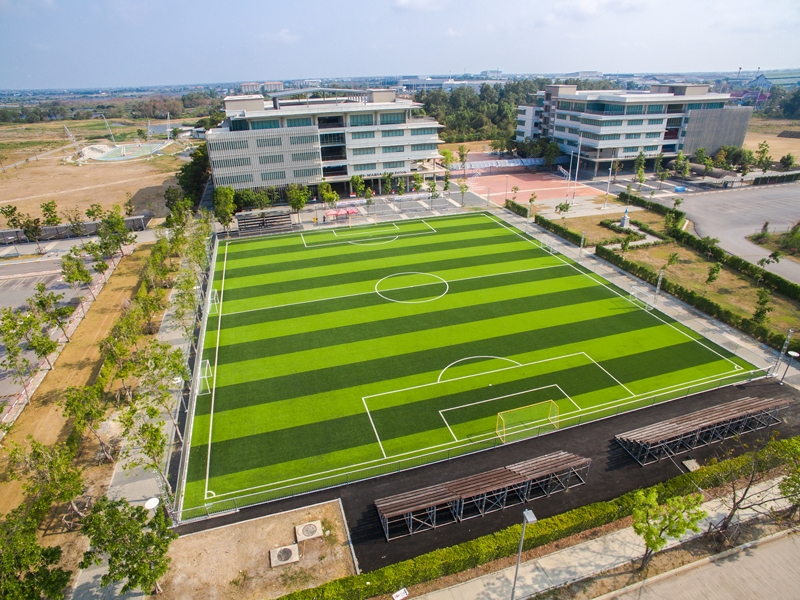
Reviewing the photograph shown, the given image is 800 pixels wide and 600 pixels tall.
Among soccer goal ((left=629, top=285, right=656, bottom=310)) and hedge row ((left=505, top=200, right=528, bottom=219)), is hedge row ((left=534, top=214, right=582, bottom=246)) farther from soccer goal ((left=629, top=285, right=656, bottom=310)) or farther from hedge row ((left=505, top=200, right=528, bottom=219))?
soccer goal ((left=629, top=285, right=656, bottom=310))

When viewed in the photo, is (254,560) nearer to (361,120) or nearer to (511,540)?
(511,540)

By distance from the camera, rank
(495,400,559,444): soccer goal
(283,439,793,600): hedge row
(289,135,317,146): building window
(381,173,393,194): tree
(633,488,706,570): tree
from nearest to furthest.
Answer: (633,488,706,570): tree → (283,439,793,600): hedge row → (495,400,559,444): soccer goal → (289,135,317,146): building window → (381,173,393,194): tree

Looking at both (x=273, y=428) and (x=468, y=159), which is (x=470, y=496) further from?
(x=468, y=159)

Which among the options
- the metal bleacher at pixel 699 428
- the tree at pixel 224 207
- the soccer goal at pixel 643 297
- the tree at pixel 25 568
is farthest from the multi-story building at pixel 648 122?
the tree at pixel 25 568

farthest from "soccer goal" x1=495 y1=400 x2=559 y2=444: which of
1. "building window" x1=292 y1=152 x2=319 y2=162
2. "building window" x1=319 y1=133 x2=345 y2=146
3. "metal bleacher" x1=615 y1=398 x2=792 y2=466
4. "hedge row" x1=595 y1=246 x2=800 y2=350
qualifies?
"building window" x1=319 y1=133 x2=345 y2=146

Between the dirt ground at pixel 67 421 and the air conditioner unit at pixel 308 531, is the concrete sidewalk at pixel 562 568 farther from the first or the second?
the dirt ground at pixel 67 421

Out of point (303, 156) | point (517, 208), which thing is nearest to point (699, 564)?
point (517, 208)
